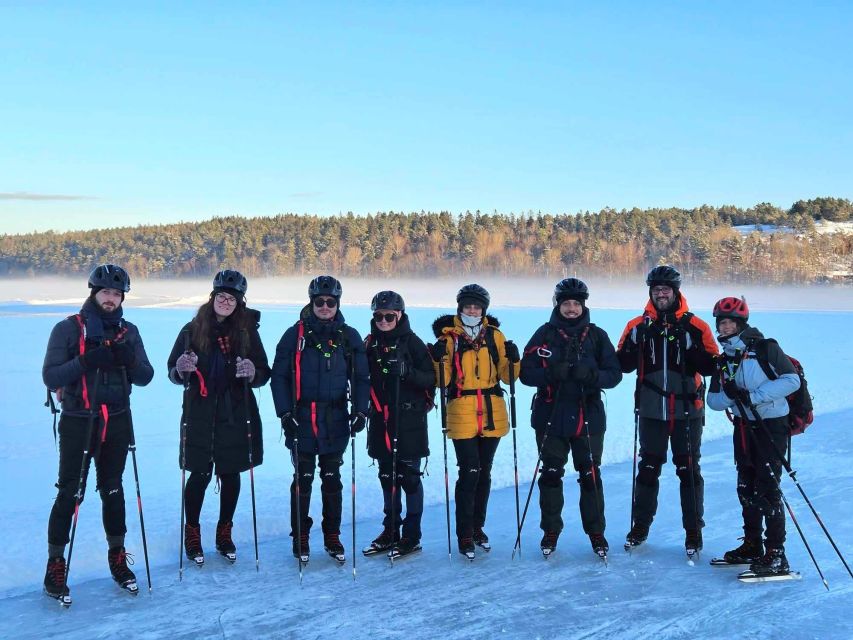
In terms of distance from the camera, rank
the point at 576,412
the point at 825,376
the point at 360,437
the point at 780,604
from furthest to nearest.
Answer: the point at 825,376
the point at 360,437
the point at 576,412
the point at 780,604

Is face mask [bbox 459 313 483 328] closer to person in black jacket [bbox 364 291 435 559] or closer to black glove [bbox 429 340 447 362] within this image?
black glove [bbox 429 340 447 362]

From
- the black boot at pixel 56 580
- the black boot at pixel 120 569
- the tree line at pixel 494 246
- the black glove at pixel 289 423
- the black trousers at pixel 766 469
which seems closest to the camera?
the black boot at pixel 56 580

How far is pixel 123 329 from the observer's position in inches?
154

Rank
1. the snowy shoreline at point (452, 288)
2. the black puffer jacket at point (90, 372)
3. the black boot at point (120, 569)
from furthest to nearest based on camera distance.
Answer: the snowy shoreline at point (452, 288) → the black boot at point (120, 569) → the black puffer jacket at point (90, 372)

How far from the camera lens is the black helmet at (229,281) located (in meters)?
4.23

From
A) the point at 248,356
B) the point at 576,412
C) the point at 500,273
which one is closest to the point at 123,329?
the point at 248,356

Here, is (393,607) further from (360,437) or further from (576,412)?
(360,437)

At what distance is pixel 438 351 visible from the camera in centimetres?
447

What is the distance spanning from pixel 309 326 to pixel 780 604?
2747mm

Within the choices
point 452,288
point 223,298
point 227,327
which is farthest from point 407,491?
point 452,288

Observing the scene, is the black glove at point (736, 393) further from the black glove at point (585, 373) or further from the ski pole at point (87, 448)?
the ski pole at point (87, 448)

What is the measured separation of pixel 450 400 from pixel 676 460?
133 centimetres

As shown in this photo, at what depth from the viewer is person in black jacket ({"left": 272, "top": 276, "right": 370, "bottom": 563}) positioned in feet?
13.9

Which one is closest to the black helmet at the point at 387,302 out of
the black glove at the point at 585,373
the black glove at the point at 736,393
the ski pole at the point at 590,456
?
the black glove at the point at 585,373
